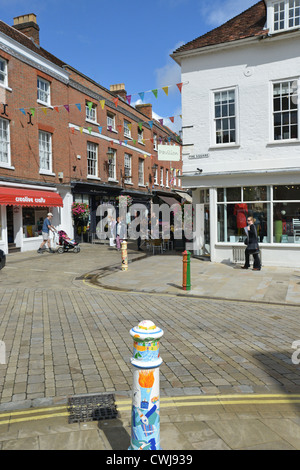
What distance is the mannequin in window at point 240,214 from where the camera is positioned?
45.0 feet

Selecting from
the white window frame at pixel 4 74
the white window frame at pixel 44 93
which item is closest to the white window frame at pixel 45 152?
the white window frame at pixel 44 93

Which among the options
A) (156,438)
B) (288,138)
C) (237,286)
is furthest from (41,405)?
(288,138)

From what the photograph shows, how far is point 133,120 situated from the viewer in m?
29.5

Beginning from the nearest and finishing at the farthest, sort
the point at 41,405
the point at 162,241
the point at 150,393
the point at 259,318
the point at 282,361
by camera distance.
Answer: the point at 150,393 → the point at 41,405 → the point at 282,361 → the point at 259,318 → the point at 162,241

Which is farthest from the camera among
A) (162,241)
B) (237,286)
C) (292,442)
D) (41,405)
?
(162,241)

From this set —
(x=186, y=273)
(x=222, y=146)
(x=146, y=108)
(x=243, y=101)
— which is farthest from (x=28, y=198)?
(x=146, y=108)

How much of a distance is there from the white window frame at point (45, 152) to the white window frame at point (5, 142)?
227cm

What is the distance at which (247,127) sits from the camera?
13.4m

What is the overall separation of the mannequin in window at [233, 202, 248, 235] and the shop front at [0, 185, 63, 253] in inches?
381

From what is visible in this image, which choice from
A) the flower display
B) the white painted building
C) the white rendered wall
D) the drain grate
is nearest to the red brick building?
the flower display

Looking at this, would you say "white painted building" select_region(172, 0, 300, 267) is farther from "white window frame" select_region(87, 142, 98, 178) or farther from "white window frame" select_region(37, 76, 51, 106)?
"white window frame" select_region(87, 142, 98, 178)

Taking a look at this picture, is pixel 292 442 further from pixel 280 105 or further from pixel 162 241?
pixel 162 241

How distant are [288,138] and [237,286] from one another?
6.34 m

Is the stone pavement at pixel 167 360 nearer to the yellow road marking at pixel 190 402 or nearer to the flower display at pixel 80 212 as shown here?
the yellow road marking at pixel 190 402
